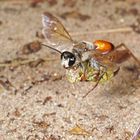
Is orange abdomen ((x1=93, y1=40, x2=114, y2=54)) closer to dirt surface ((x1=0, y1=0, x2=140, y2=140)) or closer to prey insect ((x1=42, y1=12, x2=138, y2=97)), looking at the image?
prey insect ((x1=42, y1=12, x2=138, y2=97))

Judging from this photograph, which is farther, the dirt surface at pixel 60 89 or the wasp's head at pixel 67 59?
the dirt surface at pixel 60 89

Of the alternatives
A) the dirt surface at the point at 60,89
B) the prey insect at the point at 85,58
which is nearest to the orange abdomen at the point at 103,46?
the prey insect at the point at 85,58

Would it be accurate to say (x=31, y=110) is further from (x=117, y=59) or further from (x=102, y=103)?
(x=117, y=59)

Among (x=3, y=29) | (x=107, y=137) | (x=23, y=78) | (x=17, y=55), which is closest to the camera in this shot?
(x=107, y=137)

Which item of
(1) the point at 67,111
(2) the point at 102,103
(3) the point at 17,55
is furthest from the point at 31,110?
(3) the point at 17,55

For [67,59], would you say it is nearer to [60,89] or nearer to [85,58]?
[85,58]

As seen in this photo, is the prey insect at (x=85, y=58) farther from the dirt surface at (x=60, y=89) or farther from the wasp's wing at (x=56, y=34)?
the dirt surface at (x=60, y=89)
